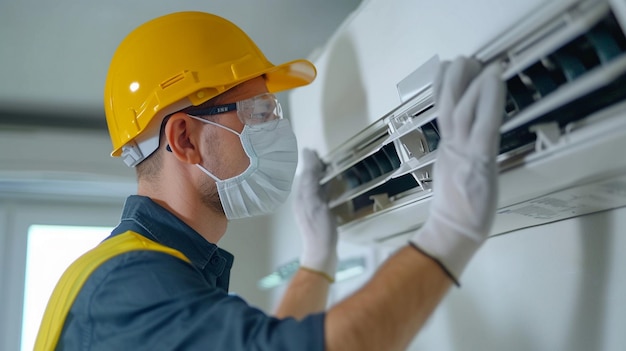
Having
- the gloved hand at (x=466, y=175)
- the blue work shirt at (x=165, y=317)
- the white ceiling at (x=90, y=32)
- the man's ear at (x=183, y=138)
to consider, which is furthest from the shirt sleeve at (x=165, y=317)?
the white ceiling at (x=90, y=32)

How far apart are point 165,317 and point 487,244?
78 cm

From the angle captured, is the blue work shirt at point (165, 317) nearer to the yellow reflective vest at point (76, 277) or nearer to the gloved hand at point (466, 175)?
the yellow reflective vest at point (76, 277)

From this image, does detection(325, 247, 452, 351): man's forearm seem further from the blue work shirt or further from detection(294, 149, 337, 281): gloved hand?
detection(294, 149, 337, 281): gloved hand

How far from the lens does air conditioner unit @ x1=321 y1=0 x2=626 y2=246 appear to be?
0.74 meters

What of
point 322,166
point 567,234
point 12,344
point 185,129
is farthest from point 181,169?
point 12,344

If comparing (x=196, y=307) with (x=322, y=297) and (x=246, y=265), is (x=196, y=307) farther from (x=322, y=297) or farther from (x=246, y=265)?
(x=246, y=265)

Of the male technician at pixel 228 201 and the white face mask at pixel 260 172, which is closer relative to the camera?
the male technician at pixel 228 201

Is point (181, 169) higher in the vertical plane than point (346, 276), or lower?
higher

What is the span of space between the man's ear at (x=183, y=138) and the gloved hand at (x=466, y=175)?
544 mm

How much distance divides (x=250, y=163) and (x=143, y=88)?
27 cm

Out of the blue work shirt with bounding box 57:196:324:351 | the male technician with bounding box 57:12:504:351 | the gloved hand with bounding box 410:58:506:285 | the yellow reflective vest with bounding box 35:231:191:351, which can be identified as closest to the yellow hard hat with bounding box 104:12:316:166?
the male technician with bounding box 57:12:504:351

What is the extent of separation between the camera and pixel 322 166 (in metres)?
1.46

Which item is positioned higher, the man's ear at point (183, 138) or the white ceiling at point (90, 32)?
A: the white ceiling at point (90, 32)

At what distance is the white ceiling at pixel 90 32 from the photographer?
160 cm
